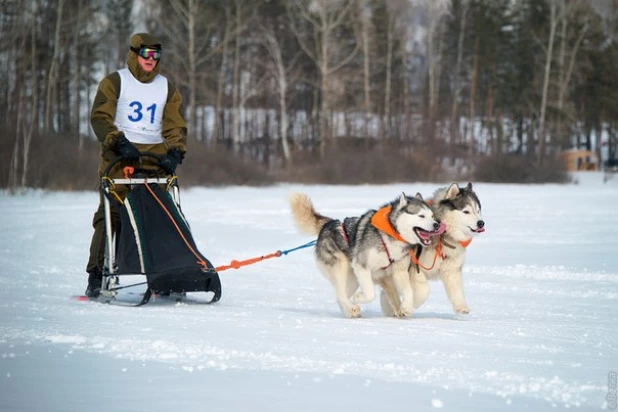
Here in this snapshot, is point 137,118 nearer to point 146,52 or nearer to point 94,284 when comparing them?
point 146,52

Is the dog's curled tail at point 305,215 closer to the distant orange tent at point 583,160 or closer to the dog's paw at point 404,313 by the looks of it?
the dog's paw at point 404,313

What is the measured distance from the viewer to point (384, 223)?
5.51 meters

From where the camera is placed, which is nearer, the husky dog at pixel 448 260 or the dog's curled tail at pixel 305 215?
the husky dog at pixel 448 260

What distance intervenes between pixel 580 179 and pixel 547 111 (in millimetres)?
4172

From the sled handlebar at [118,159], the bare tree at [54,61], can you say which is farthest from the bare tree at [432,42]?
the sled handlebar at [118,159]

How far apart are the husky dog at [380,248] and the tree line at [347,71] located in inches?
621

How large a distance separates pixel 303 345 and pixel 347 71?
27500mm

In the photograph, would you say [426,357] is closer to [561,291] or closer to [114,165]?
[114,165]

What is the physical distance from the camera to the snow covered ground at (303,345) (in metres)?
3.16

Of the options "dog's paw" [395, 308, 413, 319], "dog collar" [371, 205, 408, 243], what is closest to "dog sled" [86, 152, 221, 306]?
"dog collar" [371, 205, 408, 243]

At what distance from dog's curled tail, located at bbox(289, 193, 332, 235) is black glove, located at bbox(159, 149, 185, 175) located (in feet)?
2.75

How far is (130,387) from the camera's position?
324 cm

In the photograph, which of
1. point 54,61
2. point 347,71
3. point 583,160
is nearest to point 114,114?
point 54,61

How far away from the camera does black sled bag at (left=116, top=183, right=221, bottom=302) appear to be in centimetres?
538
